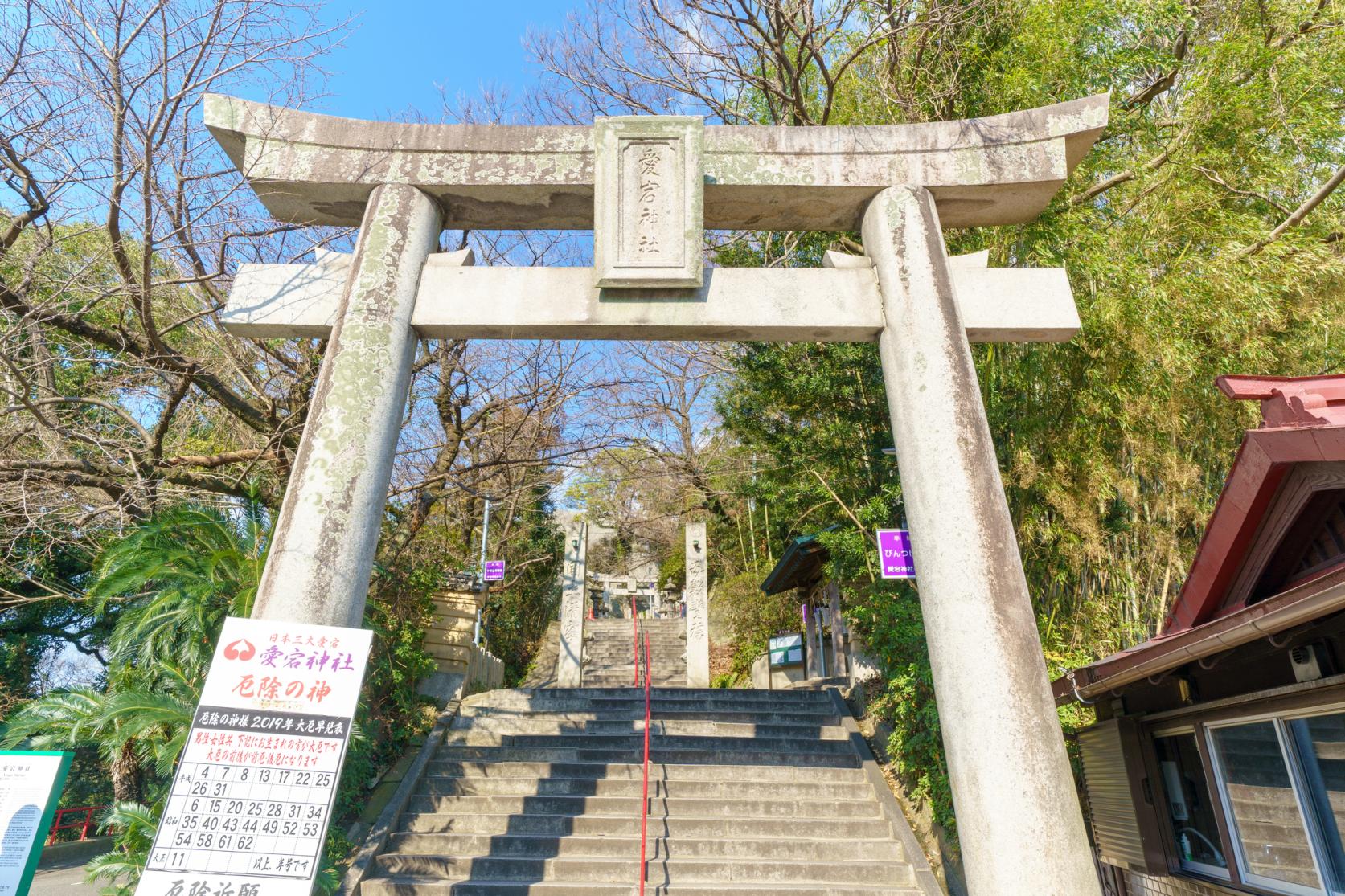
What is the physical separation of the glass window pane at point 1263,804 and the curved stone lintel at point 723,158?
3.43m

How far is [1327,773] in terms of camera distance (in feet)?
10.5

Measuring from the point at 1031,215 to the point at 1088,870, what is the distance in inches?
158

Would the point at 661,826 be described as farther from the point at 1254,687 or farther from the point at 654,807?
the point at 1254,687

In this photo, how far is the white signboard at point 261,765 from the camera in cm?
278

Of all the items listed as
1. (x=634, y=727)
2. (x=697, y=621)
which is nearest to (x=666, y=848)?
(x=634, y=727)

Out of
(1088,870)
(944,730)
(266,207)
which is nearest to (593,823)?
(944,730)

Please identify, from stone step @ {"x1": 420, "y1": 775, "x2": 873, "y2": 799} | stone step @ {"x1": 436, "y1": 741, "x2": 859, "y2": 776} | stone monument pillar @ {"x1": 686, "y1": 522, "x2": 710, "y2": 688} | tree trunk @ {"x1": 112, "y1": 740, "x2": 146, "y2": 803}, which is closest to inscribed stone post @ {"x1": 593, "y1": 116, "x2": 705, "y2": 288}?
stone step @ {"x1": 420, "y1": 775, "x2": 873, "y2": 799}

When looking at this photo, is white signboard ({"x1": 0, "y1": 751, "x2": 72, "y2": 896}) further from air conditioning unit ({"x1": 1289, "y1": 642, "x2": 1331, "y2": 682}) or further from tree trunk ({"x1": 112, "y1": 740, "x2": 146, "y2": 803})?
air conditioning unit ({"x1": 1289, "y1": 642, "x2": 1331, "y2": 682})

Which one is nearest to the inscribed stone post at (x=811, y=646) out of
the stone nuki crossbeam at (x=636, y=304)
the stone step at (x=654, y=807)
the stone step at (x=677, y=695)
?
the stone step at (x=677, y=695)

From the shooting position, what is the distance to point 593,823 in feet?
20.7

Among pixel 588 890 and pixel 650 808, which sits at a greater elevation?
pixel 650 808

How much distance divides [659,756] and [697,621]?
5.39 meters

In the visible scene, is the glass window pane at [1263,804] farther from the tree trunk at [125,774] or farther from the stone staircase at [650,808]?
the tree trunk at [125,774]

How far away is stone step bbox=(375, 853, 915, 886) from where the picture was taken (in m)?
5.72
